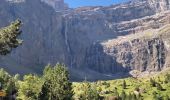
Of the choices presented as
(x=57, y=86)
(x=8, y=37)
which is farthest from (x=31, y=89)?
(x=8, y=37)

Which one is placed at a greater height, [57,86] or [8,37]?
[8,37]

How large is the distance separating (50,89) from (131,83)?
8562cm

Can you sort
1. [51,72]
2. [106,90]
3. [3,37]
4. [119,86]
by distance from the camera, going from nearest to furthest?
1. [3,37]
2. [51,72]
3. [106,90]
4. [119,86]

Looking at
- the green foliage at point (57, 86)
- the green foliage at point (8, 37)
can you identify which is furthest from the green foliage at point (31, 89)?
the green foliage at point (8, 37)

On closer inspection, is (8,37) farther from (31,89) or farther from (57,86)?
(31,89)

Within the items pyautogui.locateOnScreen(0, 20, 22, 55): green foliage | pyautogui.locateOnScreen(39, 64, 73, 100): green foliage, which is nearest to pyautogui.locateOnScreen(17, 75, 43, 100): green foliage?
pyautogui.locateOnScreen(39, 64, 73, 100): green foliage

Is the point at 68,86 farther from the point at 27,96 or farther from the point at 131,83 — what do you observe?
the point at 131,83

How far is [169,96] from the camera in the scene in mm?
150125

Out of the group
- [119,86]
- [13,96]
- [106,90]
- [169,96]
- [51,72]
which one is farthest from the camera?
[119,86]

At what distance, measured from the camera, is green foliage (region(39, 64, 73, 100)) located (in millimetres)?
103488

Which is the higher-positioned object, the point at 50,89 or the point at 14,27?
the point at 14,27

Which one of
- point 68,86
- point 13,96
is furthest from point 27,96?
point 13,96

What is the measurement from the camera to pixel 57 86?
105 meters

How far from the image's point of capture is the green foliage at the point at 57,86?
103488 mm
